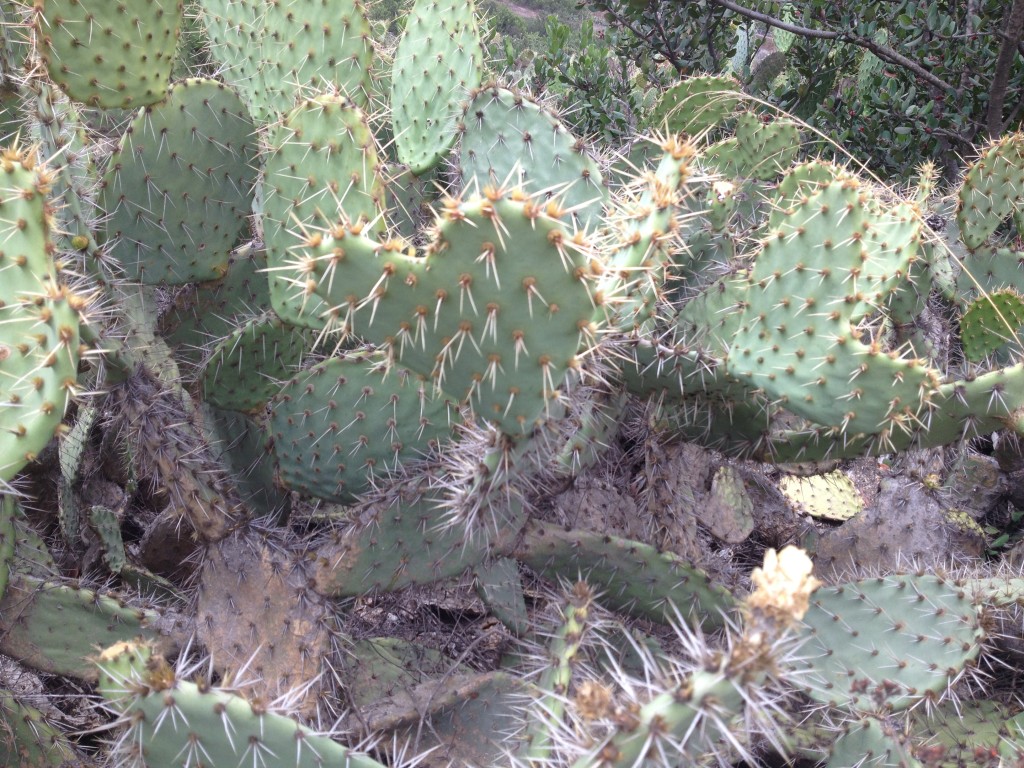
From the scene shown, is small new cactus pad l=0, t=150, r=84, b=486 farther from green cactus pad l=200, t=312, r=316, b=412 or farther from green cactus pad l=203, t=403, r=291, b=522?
green cactus pad l=203, t=403, r=291, b=522

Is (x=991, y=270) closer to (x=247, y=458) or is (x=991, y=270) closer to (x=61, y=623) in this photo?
(x=247, y=458)

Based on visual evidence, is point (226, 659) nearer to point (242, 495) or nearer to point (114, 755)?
point (114, 755)

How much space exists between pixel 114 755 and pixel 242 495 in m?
0.90

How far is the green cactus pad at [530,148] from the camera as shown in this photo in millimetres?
1936

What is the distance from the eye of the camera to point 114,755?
1238mm

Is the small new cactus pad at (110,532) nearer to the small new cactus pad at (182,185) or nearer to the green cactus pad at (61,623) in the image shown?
the green cactus pad at (61,623)

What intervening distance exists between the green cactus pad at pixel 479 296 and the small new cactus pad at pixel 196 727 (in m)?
0.58

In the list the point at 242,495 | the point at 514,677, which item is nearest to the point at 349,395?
the point at 242,495

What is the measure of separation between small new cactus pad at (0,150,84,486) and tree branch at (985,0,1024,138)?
354 centimetres

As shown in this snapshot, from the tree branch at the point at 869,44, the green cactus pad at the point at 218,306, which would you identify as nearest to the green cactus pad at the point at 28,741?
the green cactus pad at the point at 218,306

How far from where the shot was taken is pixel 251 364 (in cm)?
201

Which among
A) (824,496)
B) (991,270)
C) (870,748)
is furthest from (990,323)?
(870,748)

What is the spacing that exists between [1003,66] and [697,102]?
1491 millimetres

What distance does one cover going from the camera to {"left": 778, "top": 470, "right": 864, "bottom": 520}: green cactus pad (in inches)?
118
